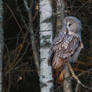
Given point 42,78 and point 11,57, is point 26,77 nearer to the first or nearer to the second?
point 11,57

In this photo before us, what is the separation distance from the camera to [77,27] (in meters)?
4.07

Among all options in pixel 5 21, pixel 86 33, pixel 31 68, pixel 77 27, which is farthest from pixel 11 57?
pixel 77 27

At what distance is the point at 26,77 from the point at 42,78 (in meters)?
1.97

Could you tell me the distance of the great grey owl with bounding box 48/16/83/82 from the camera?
3758mm

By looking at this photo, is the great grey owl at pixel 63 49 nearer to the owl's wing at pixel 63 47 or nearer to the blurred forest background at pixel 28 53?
the owl's wing at pixel 63 47

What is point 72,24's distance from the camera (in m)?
4.05

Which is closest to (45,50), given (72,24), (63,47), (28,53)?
(63,47)

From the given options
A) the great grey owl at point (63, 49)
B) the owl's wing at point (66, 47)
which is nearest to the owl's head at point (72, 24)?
the great grey owl at point (63, 49)

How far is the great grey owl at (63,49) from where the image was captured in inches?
148

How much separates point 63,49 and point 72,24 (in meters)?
0.41

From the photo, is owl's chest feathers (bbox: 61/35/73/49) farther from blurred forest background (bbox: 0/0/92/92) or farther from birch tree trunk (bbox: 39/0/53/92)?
blurred forest background (bbox: 0/0/92/92)

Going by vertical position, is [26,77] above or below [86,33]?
below

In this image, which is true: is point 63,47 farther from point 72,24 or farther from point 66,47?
point 72,24

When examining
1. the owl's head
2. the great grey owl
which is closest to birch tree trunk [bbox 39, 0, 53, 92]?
the great grey owl
